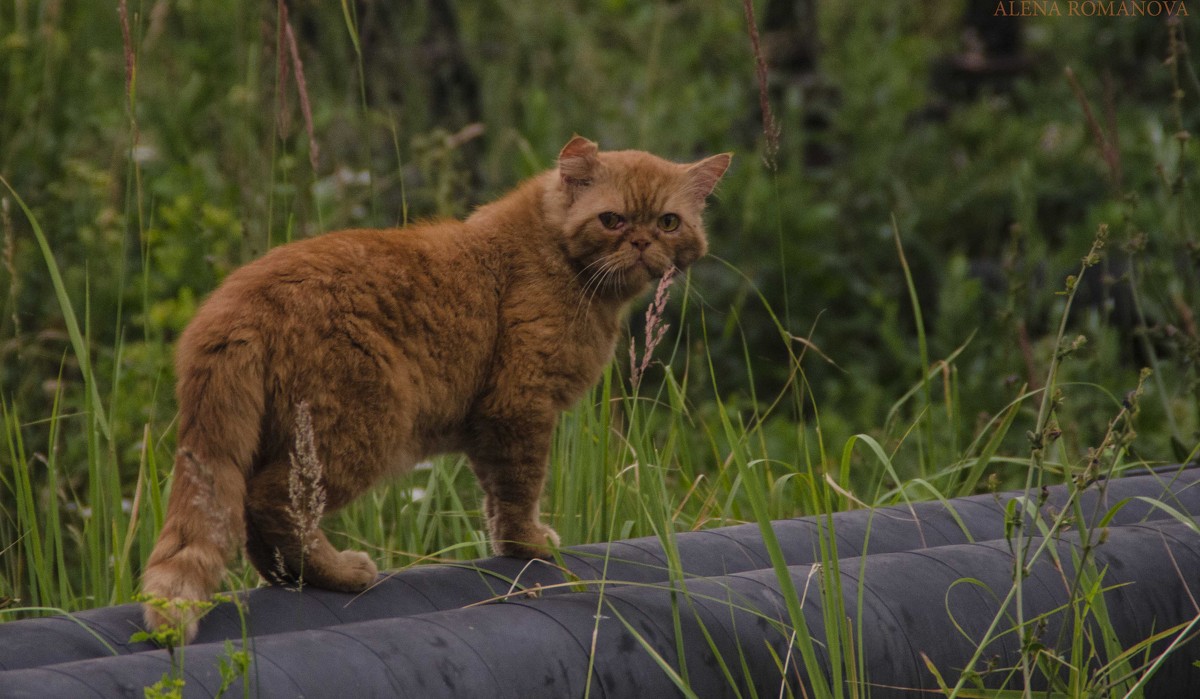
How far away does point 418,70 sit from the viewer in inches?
228

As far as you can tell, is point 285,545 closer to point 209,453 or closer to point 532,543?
point 209,453

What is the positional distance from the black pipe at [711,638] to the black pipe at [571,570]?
87 millimetres

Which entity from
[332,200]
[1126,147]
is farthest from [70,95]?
[1126,147]

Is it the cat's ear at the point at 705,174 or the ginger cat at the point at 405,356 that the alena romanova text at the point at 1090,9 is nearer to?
the cat's ear at the point at 705,174

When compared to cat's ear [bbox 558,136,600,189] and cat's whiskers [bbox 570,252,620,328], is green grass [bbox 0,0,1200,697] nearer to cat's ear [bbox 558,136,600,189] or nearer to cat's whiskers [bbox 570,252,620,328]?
cat's whiskers [bbox 570,252,620,328]

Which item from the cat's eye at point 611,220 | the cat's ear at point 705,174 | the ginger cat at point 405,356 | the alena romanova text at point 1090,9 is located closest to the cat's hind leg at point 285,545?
the ginger cat at point 405,356

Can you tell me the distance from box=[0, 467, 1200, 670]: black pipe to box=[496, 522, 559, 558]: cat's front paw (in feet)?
0.18

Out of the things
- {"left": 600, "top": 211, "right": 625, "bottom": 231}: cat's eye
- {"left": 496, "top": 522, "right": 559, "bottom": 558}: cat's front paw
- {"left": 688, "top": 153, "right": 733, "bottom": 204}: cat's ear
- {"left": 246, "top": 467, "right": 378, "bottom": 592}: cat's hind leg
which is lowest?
{"left": 496, "top": 522, "right": 559, "bottom": 558}: cat's front paw

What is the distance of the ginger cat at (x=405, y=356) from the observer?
6.89ft

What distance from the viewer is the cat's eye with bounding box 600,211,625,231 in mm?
2803

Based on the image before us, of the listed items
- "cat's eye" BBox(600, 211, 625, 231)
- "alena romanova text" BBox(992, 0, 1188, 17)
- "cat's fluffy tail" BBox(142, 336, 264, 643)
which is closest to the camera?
"cat's fluffy tail" BBox(142, 336, 264, 643)

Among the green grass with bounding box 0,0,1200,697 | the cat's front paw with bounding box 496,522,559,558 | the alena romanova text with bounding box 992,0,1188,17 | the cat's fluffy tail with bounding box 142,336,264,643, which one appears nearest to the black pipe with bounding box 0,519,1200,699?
the green grass with bounding box 0,0,1200,697

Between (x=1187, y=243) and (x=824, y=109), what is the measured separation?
3793mm

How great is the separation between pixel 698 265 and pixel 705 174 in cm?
320
